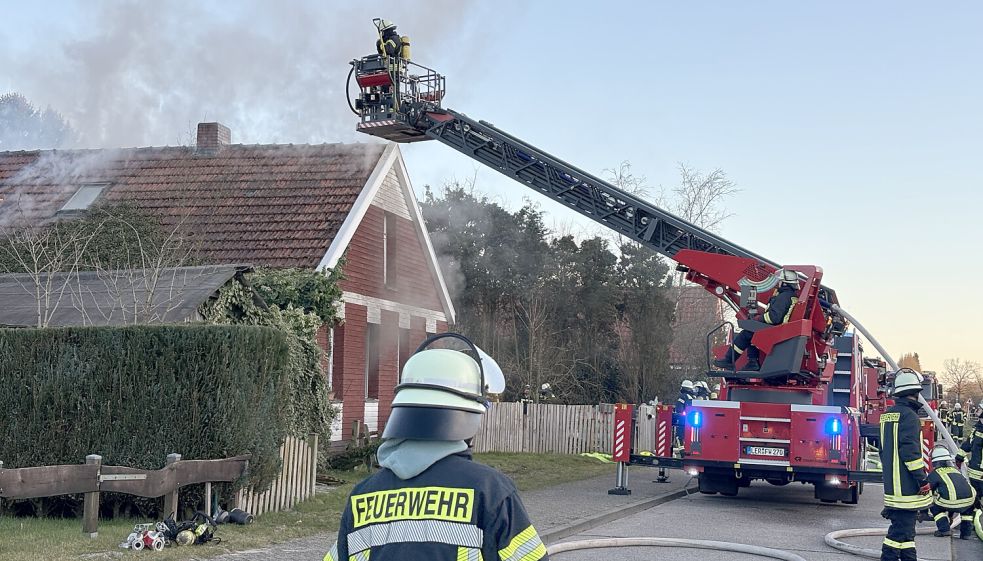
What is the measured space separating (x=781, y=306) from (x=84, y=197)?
13.6 metres

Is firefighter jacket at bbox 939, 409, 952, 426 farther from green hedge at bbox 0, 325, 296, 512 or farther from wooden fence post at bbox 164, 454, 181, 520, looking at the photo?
wooden fence post at bbox 164, 454, 181, 520

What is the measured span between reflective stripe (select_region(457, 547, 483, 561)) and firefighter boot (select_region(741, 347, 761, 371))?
12220 mm

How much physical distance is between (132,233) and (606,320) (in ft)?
66.1

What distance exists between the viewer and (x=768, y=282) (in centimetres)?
1422

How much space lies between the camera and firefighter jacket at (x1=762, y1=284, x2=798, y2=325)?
45.2 feet

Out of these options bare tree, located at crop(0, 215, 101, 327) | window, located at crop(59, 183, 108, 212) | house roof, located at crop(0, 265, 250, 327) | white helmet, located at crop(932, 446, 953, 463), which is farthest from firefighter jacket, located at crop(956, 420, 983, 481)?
window, located at crop(59, 183, 108, 212)

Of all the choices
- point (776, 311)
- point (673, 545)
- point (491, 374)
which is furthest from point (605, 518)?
point (491, 374)

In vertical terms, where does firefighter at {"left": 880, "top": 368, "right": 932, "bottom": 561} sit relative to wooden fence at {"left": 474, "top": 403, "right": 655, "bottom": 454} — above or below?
above

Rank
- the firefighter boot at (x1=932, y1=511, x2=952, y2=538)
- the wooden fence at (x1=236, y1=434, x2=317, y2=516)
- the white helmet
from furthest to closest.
→ the firefighter boot at (x1=932, y1=511, x2=952, y2=538), the wooden fence at (x1=236, y1=434, x2=317, y2=516), the white helmet

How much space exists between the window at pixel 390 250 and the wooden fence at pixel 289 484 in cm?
943

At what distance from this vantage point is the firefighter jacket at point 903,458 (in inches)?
333

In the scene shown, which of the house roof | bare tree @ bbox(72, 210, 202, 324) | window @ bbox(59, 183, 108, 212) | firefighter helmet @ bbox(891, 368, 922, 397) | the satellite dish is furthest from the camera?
window @ bbox(59, 183, 108, 212)

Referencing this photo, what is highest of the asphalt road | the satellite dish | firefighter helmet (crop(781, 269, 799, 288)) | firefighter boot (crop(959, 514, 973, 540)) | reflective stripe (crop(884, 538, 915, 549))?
firefighter helmet (crop(781, 269, 799, 288))

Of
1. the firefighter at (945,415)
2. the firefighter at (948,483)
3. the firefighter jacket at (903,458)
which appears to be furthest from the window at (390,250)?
the firefighter at (945,415)
